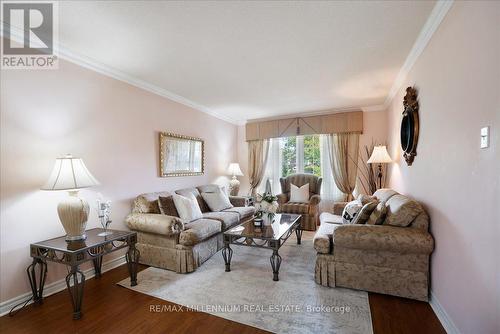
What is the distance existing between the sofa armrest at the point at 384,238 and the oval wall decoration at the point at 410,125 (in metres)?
0.97

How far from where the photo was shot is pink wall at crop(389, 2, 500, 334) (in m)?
1.28

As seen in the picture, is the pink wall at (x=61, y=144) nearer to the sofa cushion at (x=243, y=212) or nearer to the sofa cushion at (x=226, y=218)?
the sofa cushion at (x=226, y=218)

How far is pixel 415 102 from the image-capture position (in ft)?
8.38

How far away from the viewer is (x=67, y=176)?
7.06ft

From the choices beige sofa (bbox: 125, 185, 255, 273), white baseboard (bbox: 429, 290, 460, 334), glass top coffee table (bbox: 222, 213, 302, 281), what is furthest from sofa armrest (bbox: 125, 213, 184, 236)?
white baseboard (bbox: 429, 290, 460, 334)

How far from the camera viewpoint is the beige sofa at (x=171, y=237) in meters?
2.72

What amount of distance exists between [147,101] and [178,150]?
94 cm

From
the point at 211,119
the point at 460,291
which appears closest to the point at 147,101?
the point at 211,119

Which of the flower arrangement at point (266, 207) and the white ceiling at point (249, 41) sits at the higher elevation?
the white ceiling at point (249, 41)

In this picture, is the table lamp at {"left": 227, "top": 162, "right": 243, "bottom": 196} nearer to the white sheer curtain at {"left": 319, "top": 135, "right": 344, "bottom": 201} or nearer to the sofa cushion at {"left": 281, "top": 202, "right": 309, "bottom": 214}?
the sofa cushion at {"left": 281, "top": 202, "right": 309, "bottom": 214}

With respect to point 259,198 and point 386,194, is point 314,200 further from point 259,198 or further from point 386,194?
point 259,198

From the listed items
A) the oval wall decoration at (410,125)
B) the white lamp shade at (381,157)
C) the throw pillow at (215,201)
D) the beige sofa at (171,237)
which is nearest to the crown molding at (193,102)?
the oval wall decoration at (410,125)

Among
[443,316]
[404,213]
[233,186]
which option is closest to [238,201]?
[233,186]

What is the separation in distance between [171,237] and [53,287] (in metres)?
1.20
